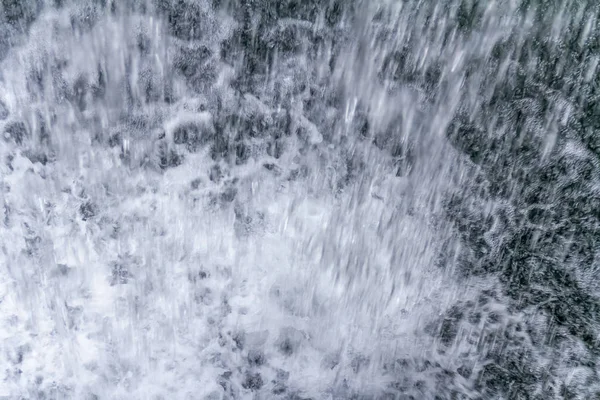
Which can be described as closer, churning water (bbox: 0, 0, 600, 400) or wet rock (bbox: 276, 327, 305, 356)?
churning water (bbox: 0, 0, 600, 400)

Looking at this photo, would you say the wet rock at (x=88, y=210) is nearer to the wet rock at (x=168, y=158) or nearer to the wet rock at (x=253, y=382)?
the wet rock at (x=168, y=158)

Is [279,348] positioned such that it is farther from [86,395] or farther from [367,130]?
[367,130]

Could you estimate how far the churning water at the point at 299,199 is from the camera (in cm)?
231

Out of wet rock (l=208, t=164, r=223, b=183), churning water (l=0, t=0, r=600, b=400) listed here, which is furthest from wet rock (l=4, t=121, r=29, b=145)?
wet rock (l=208, t=164, r=223, b=183)

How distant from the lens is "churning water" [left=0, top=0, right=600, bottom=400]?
7.57 ft

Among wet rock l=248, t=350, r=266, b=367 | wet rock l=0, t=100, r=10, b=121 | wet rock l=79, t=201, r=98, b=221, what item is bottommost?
wet rock l=248, t=350, r=266, b=367

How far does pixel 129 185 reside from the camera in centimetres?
257

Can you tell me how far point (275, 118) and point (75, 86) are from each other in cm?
97

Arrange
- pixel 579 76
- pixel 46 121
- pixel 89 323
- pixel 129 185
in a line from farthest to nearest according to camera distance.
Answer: pixel 89 323 → pixel 129 185 → pixel 46 121 → pixel 579 76

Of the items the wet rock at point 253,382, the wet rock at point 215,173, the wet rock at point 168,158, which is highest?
the wet rock at point 168,158

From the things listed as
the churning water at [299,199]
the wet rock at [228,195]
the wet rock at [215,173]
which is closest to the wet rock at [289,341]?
the churning water at [299,199]

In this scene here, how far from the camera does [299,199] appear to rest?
105 inches

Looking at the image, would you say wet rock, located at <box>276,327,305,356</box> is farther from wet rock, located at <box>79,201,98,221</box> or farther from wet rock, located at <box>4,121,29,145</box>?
wet rock, located at <box>4,121,29,145</box>

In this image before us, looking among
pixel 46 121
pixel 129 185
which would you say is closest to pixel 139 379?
pixel 129 185
